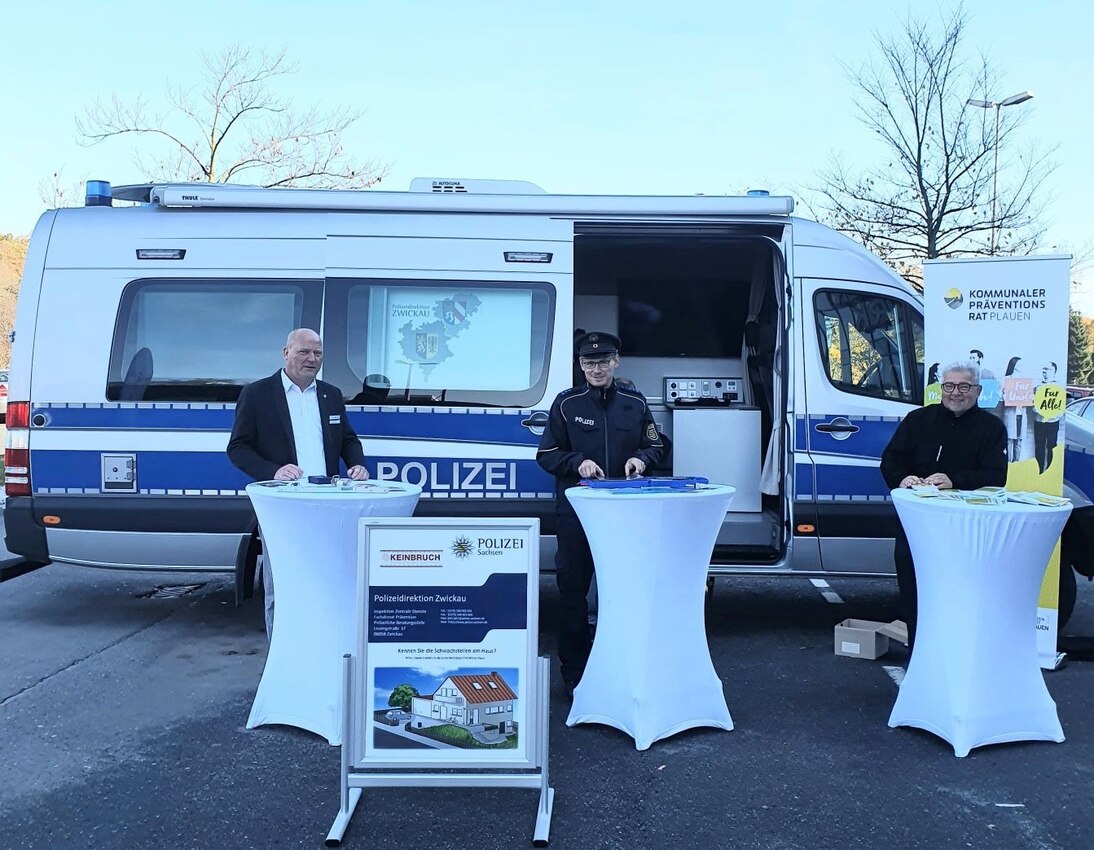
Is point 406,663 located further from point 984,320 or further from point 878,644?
point 984,320

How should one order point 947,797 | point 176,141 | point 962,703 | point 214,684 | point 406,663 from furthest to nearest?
point 176,141 → point 214,684 → point 962,703 → point 947,797 → point 406,663

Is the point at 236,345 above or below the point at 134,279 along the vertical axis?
below

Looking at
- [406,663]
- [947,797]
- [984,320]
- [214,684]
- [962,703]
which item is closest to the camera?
[406,663]

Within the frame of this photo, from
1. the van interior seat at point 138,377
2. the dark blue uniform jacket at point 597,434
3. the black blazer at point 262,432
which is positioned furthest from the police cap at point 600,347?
the van interior seat at point 138,377

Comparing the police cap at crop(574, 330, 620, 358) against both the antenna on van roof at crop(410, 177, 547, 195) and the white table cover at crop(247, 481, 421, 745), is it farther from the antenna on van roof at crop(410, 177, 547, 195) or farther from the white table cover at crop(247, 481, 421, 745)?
the antenna on van roof at crop(410, 177, 547, 195)

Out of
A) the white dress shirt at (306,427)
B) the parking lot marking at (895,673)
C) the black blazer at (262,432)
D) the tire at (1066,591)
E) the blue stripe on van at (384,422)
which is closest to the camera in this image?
the black blazer at (262,432)

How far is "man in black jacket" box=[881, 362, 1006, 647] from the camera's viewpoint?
4832mm

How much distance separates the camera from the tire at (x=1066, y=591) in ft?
18.6

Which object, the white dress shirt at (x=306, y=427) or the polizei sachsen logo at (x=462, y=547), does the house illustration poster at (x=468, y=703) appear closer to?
the polizei sachsen logo at (x=462, y=547)

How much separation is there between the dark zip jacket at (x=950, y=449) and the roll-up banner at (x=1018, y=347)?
500mm

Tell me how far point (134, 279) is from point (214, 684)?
7.65 feet

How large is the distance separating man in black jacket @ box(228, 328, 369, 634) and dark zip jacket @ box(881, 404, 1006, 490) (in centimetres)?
262

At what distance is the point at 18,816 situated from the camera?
342 centimetres

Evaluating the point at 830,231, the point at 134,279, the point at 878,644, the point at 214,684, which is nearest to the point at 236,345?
the point at 134,279
